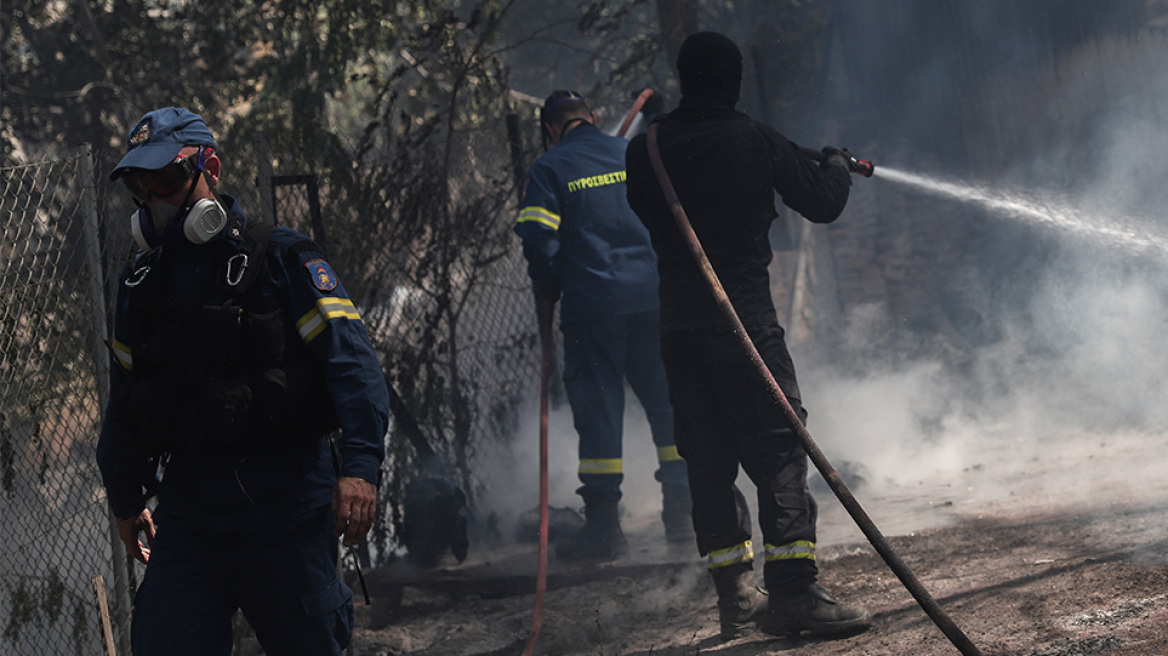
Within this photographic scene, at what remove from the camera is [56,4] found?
10562mm

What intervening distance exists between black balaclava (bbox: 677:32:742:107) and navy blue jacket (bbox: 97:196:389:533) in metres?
1.96

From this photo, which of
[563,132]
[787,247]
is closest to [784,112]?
[787,247]

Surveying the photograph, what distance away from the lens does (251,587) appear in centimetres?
267

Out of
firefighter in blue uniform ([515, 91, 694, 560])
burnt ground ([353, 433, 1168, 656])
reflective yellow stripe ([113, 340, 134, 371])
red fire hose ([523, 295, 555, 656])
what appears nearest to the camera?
reflective yellow stripe ([113, 340, 134, 371])

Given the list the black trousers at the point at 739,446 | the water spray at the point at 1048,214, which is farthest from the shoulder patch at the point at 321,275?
the water spray at the point at 1048,214

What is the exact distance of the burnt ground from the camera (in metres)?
3.61

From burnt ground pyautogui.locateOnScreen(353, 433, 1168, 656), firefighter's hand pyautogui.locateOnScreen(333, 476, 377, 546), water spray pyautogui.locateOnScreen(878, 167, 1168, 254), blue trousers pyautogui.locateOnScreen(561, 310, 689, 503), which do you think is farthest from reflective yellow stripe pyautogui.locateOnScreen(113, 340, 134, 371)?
water spray pyautogui.locateOnScreen(878, 167, 1168, 254)

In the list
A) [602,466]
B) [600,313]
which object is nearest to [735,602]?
[602,466]

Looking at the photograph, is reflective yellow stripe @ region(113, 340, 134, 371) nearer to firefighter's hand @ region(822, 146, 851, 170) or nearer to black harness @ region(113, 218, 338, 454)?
black harness @ region(113, 218, 338, 454)

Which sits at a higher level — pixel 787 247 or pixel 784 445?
pixel 787 247

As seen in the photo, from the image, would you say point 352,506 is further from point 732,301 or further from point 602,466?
point 602,466

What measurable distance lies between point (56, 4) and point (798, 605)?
9.59m

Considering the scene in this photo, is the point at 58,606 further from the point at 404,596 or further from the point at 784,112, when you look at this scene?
the point at 784,112

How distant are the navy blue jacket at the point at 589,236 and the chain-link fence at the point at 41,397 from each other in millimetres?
2091
